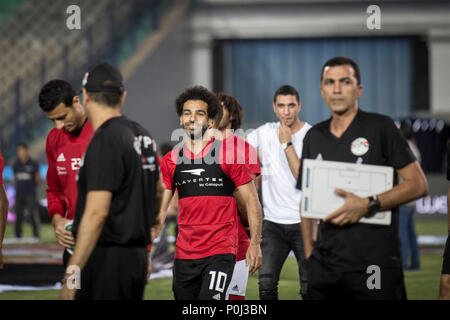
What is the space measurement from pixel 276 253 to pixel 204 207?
6.10 feet

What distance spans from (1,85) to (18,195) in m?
8.05

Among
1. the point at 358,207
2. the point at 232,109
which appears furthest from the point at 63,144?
the point at 358,207

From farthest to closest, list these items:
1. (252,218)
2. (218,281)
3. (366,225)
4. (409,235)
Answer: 1. (409,235)
2. (252,218)
3. (218,281)
4. (366,225)

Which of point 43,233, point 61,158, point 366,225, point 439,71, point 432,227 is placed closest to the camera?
point 366,225

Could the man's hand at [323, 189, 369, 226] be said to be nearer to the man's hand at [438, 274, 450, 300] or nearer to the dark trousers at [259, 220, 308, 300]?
the man's hand at [438, 274, 450, 300]

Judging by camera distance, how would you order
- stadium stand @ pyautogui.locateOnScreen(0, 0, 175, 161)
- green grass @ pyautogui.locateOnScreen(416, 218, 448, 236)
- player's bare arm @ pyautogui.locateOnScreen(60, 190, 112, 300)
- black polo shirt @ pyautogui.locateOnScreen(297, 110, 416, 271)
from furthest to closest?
stadium stand @ pyautogui.locateOnScreen(0, 0, 175, 161) < green grass @ pyautogui.locateOnScreen(416, 218, 448, 236) < black polo shirt @ pyautogui.locateOnScreen(297, 110, 416, 271) < player's bare arm @ pyautogui.locateOnScreen(60, 190, 112, 300)

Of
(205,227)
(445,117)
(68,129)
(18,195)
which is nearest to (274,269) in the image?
(205,227)

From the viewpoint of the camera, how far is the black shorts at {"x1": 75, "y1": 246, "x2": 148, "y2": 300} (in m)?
4.39

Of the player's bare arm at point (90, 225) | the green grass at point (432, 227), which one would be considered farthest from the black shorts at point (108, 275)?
the green grass at point (432, 227)

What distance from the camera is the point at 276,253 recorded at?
Answer: 24.0 feet

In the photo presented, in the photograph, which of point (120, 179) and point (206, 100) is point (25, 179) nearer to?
point (206, 100)

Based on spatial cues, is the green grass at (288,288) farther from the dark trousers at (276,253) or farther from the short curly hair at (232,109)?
the short curly hair at (232,109)

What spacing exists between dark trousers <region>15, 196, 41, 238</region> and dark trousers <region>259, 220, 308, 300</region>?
1026cm

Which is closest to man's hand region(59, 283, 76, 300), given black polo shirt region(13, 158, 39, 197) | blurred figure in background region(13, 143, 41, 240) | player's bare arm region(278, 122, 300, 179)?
player's bare arm region(278, 122, 300, 179)
